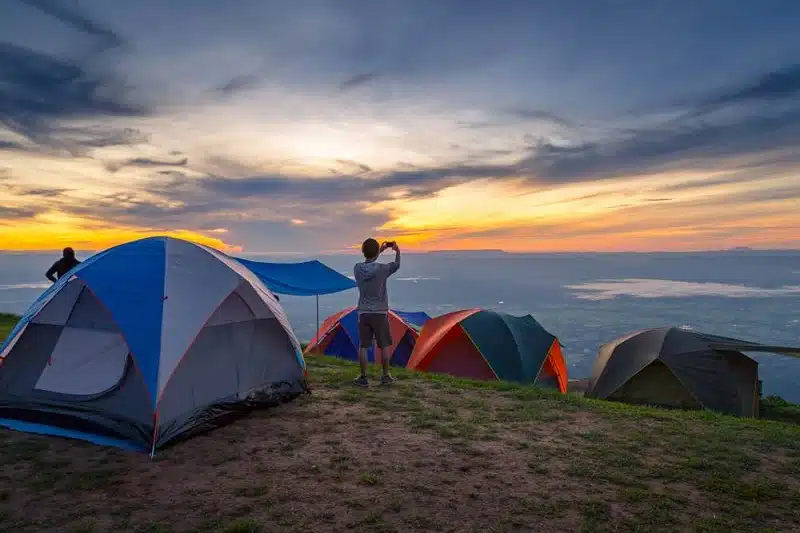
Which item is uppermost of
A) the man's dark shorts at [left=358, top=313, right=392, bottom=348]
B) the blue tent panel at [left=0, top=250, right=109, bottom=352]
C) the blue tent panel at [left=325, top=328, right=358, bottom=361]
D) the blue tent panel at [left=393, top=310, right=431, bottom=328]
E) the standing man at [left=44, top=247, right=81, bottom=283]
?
the standing man at [left=44, top=247, right=81, bottom=283]

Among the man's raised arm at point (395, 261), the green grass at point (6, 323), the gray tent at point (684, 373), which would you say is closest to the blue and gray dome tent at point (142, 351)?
the man's raised arm at point (395, 261)

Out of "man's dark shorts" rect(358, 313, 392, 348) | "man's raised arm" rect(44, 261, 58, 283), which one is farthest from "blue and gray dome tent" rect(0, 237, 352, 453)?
"man's raised arm" rect(44, 261, 58, 283)

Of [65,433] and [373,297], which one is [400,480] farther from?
[65,433]

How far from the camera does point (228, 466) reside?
18.3 ft

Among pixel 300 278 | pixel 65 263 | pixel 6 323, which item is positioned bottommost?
pixel 6 323

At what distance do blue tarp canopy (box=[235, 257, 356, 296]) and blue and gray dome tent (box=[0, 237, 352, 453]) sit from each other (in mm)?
6301

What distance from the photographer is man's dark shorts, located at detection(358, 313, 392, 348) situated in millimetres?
8938

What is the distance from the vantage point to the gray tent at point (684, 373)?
1165 cm

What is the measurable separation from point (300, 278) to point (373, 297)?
695 cm

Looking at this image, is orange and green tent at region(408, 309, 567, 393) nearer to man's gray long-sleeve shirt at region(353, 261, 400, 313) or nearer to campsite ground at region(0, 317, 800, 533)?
man's gray long-sleeve shirt at region(353, 261, 400, 313)

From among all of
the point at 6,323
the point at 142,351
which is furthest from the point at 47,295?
the point at 6,323

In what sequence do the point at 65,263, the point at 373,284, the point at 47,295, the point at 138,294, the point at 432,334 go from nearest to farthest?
the point at 138,294, the point at 47,295, the point at 373,284, the point at 65,263, the point at 432,334

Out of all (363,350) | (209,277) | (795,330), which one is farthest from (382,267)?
(795,330)

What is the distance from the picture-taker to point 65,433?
6.54 meters
